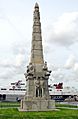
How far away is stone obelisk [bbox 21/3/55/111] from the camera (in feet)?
123

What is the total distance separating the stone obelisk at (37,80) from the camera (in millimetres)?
37531

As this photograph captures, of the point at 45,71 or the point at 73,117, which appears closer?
the point at 73,117

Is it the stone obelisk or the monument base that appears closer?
the monument base

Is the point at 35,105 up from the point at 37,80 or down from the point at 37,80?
down

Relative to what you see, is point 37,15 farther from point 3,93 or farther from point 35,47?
point 3,93

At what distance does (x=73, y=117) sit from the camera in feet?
93.4

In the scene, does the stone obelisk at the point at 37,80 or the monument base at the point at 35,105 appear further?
the stone obelisk at the point at 37,80

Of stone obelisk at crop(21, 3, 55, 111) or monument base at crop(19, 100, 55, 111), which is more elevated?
stone obelisk at crop(21, 3, 55, 111)

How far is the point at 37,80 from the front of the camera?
3847 cm

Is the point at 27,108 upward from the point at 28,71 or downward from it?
downward

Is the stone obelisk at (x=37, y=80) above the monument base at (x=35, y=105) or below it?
above

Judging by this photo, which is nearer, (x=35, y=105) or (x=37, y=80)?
(x=35, y=105)

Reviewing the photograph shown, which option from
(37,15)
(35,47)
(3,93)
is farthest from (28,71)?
(3,93)

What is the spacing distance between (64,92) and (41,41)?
340 ft
